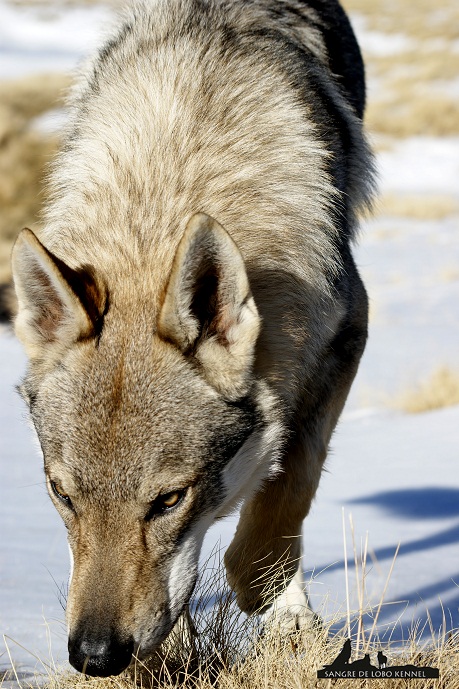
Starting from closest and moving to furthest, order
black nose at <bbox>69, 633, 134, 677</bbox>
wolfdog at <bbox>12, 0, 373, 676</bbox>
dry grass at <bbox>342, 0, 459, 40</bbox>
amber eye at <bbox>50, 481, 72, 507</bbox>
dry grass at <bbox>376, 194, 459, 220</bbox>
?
black nose at <bbox>69, 633, 134, 677</bbox> → wolfdog at <bbox>12, 0, 373, 676</bbox> → amber eye at <bbox>50, 481, 72, 507</bbox> → dry grass at <bbox>376, 194, 459, 220</bbox> → dry grass at <bbox>342, 0, 459, 40</bbox>

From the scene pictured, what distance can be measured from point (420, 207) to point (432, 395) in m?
9.09

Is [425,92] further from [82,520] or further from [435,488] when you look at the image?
[82,520]

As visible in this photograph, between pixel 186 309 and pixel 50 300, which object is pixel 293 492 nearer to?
pixel 186 309

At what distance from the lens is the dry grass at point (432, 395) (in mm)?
7527

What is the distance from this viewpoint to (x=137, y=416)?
2.60 meters

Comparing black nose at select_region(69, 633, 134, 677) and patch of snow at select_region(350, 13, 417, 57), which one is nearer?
black nose at select_region(69, 633, 134, 677)

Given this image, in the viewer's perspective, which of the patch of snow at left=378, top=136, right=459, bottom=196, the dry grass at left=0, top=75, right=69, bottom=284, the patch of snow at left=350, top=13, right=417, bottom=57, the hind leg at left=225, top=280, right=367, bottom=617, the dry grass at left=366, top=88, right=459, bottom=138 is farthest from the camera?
the patch of snow at left=350, top=13, right=417, bottom=57

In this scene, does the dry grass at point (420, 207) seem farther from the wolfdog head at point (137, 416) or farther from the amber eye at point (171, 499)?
the amber eye at point (171, 499)

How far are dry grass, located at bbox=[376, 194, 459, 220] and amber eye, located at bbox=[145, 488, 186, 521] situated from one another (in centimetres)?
1310

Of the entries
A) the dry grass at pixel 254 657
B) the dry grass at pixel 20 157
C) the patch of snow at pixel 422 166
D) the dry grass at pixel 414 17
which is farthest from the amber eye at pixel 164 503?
the dry grass at pixel 414 17

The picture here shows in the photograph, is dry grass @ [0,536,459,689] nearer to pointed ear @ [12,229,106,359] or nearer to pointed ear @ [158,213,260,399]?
pointed ear @ [158,213,260,399]

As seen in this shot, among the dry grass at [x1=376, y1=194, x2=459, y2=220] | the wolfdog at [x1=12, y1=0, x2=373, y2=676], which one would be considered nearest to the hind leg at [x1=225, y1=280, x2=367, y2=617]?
the wolfdog at [x1=12, y1=0, x2=373, y2=676]

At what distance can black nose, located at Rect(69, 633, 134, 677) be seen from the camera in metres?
2.46

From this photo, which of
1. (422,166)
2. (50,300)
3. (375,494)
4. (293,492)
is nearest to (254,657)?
(293,492)
